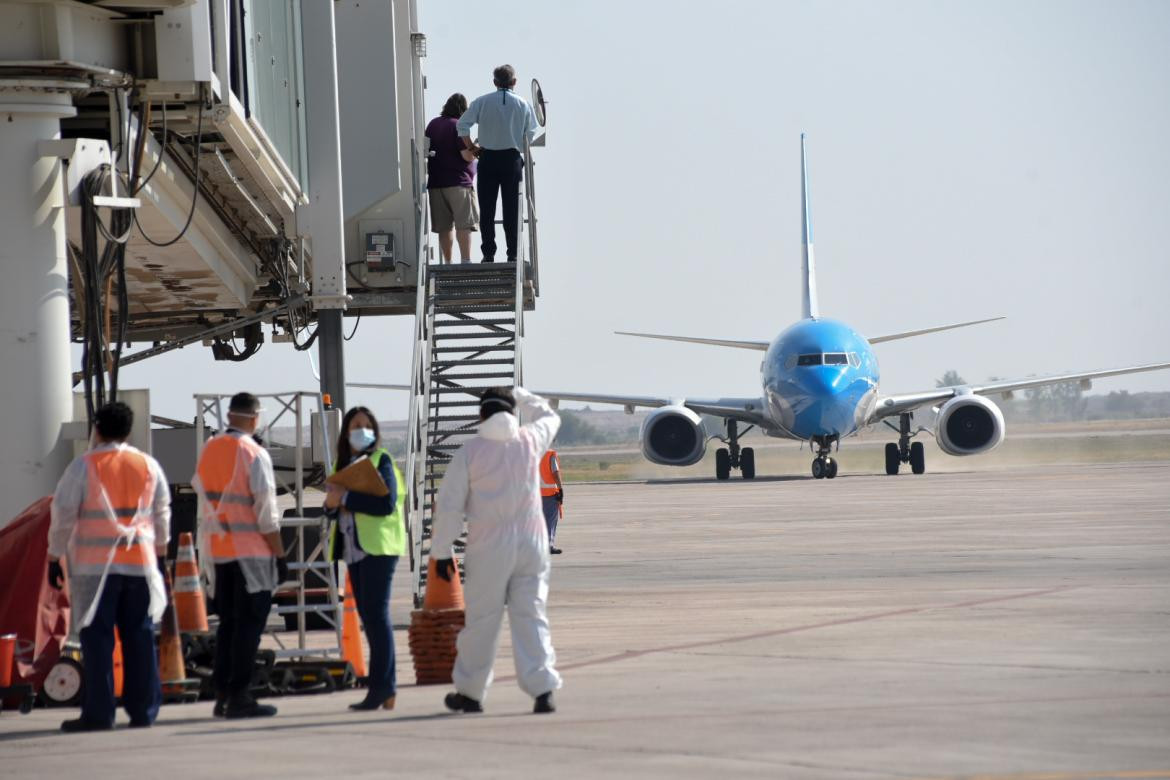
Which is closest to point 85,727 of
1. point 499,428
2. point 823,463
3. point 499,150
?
point 499,428

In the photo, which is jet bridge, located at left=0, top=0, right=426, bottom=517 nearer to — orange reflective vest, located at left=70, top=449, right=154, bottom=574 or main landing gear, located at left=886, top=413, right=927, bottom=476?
orange reflective vest, located at left=70, top=449, right=154, bottom=574

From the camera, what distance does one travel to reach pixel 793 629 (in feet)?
34.9

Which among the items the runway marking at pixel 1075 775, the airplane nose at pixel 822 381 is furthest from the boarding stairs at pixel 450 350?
the airplane nose at pixel 822 381

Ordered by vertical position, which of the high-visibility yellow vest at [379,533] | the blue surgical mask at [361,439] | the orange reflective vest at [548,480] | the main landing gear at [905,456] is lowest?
the main landing gear at [905,456]

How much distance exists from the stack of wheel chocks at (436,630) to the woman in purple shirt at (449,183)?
30.3 ft

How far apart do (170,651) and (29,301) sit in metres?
2.34

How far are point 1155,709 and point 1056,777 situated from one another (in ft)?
5.34

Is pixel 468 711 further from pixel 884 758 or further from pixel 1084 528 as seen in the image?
pixel 1084 528

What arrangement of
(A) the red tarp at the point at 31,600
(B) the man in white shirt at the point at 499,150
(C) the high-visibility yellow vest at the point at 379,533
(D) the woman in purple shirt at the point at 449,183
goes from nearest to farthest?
(C) the high-visibility yellow vest at the point at 379,533 < (A) the red tarp at the point at 31,600 < (B) the man in white shirt at the point at 499,150 < (D) the woman in purple shirt at the point at 449,183

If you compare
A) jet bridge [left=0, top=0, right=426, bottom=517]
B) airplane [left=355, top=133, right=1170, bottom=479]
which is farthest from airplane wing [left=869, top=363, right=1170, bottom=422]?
jet bridge [left=0, top=0, right=426, bottom=517]

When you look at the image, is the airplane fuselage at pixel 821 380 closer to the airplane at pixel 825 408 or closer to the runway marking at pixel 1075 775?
the airplane at pixel 825 408

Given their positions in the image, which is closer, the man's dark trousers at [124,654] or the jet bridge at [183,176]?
the man's dark trousers at [124,654]

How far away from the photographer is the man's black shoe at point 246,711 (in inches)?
318

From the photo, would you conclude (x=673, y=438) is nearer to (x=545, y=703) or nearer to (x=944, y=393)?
(x=944, y=393)
